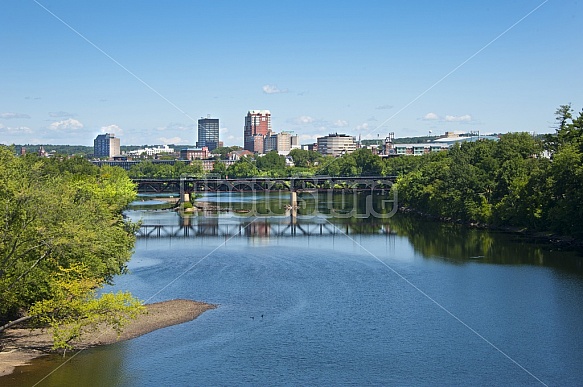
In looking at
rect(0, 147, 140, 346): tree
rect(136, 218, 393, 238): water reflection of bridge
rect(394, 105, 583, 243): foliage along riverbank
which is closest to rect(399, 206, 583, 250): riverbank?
rect(394, 105, 583, 243): foliage along riverbank

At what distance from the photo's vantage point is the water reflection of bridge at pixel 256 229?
7756cm

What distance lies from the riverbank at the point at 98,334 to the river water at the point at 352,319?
785 mm

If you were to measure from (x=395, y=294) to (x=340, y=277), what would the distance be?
6901 millimetres

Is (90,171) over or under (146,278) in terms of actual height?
over

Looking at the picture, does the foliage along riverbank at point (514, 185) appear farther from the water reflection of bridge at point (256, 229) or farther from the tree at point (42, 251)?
the tree at point (42, 251)

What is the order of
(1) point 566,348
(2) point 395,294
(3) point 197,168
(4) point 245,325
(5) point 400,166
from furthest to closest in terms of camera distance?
(3) point 197,168
(5) point 400,166
(2) point 395,294
(4) point 245,325
(1) point 566,348

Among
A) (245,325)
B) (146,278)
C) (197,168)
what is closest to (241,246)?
(146,278)

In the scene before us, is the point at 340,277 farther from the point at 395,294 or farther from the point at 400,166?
the point at 400,166

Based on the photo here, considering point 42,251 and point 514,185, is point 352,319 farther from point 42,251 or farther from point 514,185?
point 514,185

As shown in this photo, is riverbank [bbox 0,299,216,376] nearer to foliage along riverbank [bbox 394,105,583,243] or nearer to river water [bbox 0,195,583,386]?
river water [bbox 0,195,583,386]

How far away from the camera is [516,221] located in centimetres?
7362

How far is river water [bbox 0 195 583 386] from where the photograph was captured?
31109 millimetres

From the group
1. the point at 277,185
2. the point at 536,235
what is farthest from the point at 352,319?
the point at 277,185

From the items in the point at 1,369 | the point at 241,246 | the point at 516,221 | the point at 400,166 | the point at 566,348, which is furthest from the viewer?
the point at 400,166
